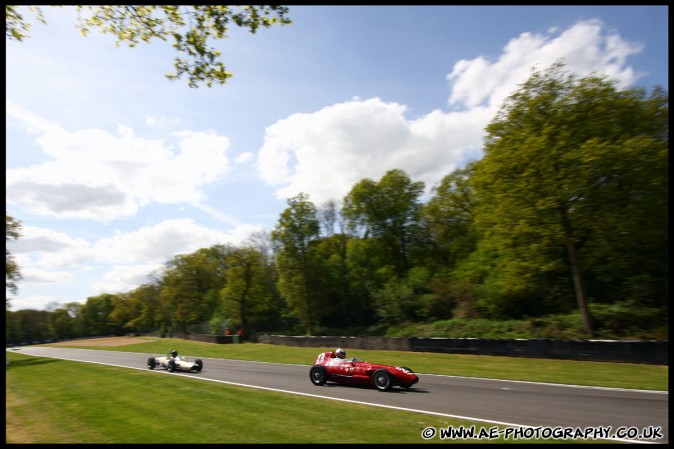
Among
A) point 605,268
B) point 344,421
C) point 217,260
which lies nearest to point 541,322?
point 605,268

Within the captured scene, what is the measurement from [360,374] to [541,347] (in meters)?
11.1

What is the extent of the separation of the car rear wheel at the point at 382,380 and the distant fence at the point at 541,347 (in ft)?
35.7

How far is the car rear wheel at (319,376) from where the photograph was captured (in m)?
14.1

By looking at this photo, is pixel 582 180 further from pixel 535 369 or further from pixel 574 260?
pixel 535 369

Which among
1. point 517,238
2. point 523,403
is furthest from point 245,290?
point 523,403

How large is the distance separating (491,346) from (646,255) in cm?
1104

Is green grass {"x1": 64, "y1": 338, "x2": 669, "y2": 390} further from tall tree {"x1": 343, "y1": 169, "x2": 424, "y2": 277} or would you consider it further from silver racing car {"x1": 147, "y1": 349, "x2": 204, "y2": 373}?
tall tree {"x1": 343, "y1": 169, "x2": 424, "y2": 277}

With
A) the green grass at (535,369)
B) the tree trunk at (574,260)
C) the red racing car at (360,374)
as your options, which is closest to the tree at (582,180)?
the tree trunk at (574,260)

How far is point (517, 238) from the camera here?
25.4m

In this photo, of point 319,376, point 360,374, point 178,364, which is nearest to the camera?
point 360,374

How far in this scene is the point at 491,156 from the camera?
86.5ft

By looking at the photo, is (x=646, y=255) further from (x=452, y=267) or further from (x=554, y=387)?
(x=452, y=267)

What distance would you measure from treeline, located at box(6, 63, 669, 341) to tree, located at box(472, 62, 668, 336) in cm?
8

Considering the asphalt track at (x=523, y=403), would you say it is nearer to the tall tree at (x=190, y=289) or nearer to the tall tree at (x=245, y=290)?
the tall tree at (x=245, y=290)
